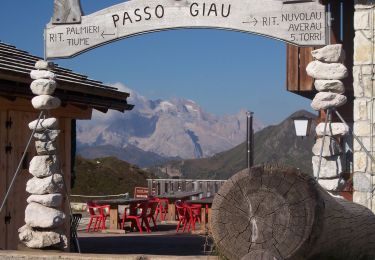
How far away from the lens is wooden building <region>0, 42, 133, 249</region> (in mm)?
11727

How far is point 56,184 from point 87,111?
4478mm

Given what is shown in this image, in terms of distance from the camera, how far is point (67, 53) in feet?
35.7

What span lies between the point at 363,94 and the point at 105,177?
97.5 ft

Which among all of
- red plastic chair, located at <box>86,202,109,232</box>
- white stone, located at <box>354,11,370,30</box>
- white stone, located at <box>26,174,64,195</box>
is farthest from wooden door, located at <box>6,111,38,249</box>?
red plastic chair, located at <box>86,202,109,232</box>

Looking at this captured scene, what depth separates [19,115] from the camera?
12.6 metres

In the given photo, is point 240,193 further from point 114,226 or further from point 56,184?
point 114,226

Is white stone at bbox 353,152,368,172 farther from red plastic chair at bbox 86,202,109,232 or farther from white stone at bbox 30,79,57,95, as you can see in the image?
red plastic chair at bbox 86,202,109,232

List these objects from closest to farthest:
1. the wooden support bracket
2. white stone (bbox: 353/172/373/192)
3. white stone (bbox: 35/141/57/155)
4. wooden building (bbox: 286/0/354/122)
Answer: white stone (bbox: 353/172/373/192)
white stone (bbox: 35/141/57/155)
the wooden support bracket
wooden building (bbox: 286/0/354/122)

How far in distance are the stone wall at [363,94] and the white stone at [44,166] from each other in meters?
3.75

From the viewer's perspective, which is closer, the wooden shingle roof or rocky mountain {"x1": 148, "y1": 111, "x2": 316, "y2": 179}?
the wooden shingle roof

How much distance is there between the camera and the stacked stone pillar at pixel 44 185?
32.1 feet

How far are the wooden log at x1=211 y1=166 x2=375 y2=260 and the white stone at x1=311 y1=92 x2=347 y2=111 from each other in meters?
2.31

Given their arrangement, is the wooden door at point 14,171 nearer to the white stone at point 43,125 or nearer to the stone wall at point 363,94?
the white stone at point 43,125

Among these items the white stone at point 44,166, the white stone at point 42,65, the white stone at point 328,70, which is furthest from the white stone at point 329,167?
the white stone at point 42,65
